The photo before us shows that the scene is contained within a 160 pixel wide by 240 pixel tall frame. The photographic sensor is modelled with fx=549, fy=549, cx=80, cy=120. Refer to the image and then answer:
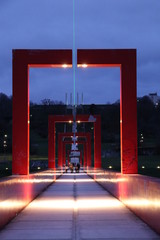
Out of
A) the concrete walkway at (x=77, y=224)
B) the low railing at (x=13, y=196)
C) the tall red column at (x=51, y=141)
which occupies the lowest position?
the concrete walkway at (x=77, y=224)

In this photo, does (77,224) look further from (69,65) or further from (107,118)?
(107,118)

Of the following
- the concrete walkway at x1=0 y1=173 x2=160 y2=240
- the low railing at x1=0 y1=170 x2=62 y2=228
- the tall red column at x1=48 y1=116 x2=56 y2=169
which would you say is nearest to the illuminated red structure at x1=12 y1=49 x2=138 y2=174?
the low railing at x1=0 y1=170 x2=62 y2=228

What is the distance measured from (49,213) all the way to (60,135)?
56.1 m

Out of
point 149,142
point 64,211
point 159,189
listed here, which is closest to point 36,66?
point 64,211

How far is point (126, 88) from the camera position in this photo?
20531mm

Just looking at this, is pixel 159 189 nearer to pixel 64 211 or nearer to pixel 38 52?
pixel 64 211

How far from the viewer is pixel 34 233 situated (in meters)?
10.5

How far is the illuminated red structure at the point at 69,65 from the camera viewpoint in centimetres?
2033

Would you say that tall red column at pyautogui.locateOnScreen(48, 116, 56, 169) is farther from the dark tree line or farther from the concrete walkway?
the dark tree line

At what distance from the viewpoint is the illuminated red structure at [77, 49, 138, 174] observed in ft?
66.8

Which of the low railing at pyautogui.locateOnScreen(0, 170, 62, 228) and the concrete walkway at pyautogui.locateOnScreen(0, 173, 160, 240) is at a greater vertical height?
the low railing at pyautogui.locateOnScreen(0, 170, 62, 228)

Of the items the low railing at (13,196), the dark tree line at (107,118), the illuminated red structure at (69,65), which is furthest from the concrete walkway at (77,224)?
the dark tree line at (107,118)

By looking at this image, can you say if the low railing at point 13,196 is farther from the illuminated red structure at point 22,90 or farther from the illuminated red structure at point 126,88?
the illuminated red structure at point 126,88

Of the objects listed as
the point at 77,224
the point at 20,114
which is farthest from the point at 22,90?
the point at 77,224
